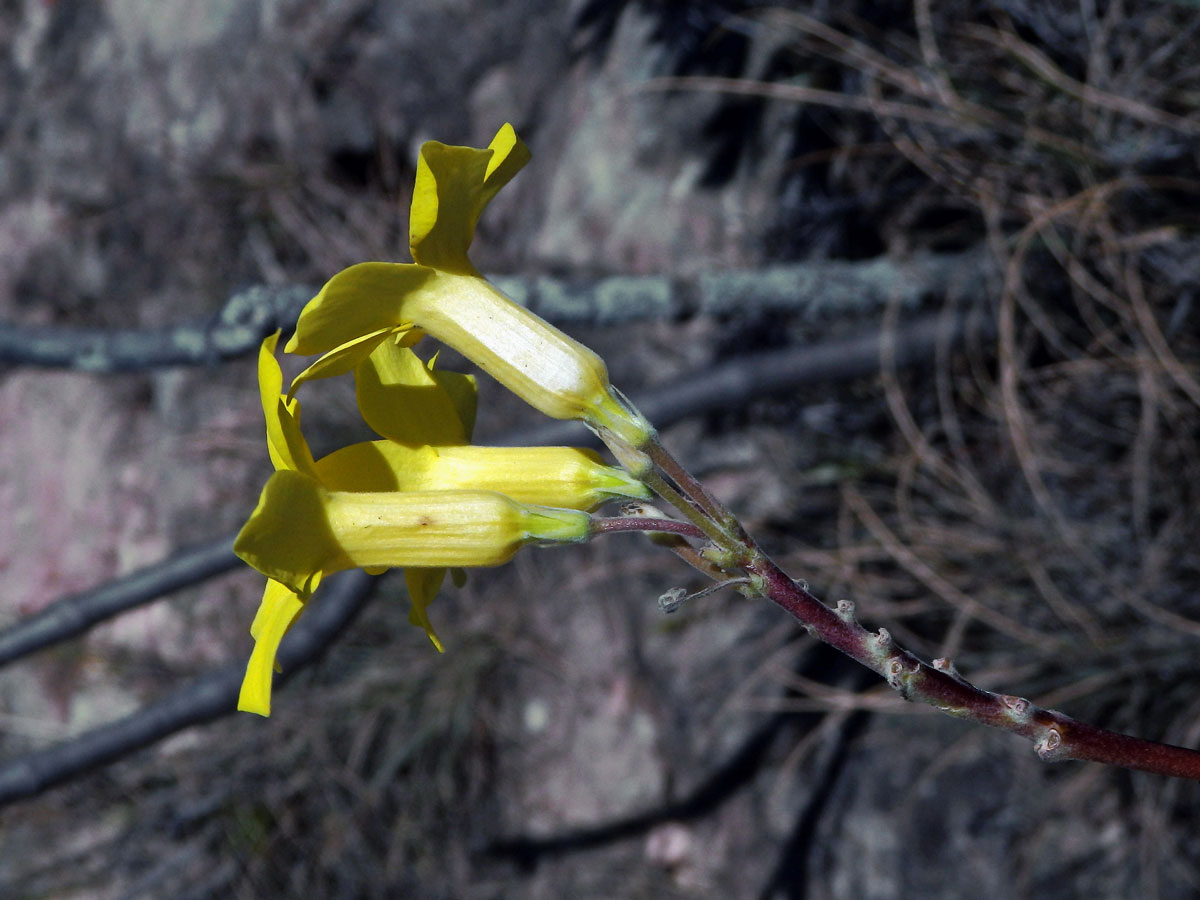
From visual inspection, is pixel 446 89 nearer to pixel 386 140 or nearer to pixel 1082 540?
pixel 386 140

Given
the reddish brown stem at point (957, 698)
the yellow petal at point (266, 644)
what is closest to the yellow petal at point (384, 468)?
the yellow petal at point (266, 644)

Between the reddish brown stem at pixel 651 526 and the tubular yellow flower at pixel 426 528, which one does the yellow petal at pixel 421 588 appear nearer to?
the tubular yellow flower at pixel 426 528

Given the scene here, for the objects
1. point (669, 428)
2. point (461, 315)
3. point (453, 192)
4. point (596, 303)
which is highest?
point (453, 192)

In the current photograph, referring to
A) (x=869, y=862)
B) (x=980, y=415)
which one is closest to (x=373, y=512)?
(x=980, y=415)

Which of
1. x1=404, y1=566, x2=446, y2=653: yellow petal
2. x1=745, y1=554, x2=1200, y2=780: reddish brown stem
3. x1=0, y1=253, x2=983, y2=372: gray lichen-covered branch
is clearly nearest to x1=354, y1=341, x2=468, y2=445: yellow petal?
x1=404, y1=566, x2=446, y2=653: yellow petal

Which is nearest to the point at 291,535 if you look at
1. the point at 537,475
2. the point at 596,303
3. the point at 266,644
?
the point at 266,644

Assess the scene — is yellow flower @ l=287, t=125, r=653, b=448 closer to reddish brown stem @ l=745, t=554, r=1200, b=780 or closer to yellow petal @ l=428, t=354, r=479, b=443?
yellow petal @ l=428, t=354, r=479, b=443

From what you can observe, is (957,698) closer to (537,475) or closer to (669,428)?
(537,475)
